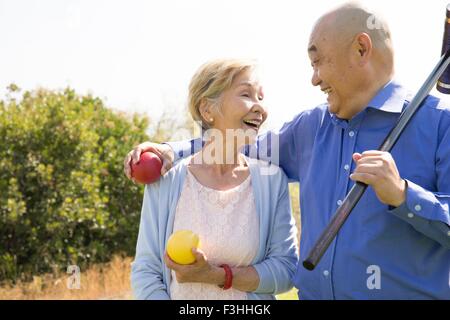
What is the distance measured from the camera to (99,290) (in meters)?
9.53

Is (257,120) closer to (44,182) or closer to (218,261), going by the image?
(218,261)

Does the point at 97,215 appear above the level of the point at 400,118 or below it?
below

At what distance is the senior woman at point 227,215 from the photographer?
3.46 meters

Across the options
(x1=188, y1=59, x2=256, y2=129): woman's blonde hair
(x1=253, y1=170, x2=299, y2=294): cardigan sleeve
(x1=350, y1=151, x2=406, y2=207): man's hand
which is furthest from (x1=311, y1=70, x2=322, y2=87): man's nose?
(x1=350, y1=151, x2=406, y2=207): man's hand

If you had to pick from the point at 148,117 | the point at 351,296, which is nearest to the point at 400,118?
the point at 351,296

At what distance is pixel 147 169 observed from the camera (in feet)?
11.4

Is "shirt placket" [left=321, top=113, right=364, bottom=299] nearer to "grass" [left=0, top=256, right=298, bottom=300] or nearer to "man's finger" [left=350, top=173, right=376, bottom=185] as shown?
"man's finger" [left=350, top=173, right=376, bottom=185]

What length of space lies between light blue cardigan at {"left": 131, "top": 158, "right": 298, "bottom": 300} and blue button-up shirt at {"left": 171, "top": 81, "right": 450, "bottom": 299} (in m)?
0.16

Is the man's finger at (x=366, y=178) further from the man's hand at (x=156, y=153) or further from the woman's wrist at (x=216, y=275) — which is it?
the man's hand at (x=156, y=153)

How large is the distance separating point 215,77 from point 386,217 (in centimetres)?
109

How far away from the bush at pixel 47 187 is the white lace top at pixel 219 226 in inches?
235

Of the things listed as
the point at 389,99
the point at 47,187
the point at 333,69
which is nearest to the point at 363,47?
the point at 333,69
